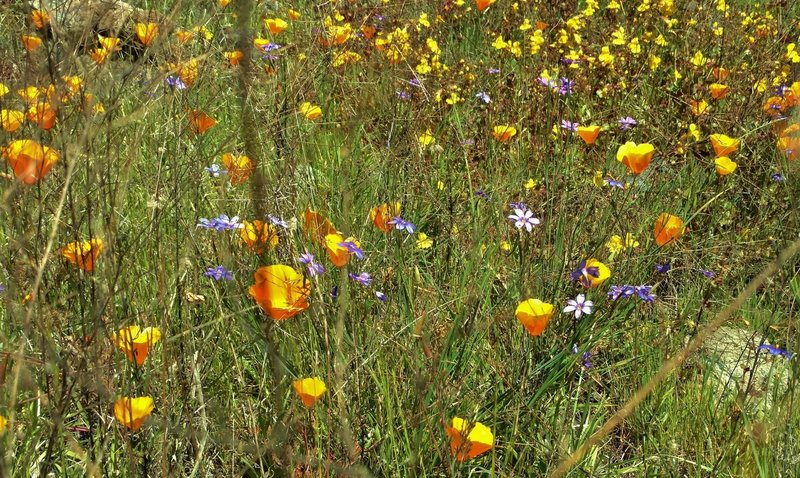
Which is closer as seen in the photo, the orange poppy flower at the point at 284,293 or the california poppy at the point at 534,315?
the orange poppy flower at the point at 284,293

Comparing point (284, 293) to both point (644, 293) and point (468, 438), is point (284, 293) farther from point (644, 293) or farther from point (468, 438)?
point (644, 293)

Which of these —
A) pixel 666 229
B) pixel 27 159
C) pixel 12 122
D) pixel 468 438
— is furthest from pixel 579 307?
pixel 12 122

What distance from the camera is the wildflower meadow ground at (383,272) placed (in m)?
1.43

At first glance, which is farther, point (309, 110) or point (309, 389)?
point (309, 110)

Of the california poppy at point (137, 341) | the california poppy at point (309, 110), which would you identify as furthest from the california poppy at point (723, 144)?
the california poppy at point (137, 341)

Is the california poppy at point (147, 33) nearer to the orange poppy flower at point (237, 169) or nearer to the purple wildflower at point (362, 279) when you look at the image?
the orange poppy flower at point (237, 169)

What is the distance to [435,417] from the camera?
170 centimetres

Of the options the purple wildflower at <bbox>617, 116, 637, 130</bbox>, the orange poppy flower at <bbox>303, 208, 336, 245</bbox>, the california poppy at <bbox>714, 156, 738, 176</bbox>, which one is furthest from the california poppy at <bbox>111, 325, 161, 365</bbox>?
the purple wildflower at <bbox>617, 116, 637, 130</bbox>

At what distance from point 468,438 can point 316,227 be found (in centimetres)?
64

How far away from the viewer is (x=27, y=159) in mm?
1521

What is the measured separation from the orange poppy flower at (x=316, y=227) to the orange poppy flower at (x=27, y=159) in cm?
53

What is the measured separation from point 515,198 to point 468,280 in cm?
57

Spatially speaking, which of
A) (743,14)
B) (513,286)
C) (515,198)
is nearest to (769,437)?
(513,286)

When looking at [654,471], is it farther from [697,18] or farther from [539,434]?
[697,18]
